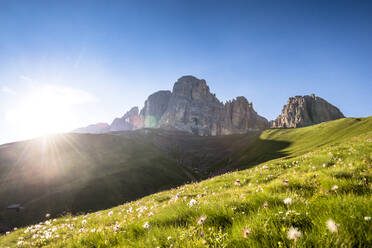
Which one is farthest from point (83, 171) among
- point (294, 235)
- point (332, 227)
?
point (332, 227)

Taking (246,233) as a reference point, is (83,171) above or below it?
below

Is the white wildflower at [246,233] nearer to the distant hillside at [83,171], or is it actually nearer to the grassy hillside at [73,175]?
the distant hillside at [83,171]

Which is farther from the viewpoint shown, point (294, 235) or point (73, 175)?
point (73, 175)

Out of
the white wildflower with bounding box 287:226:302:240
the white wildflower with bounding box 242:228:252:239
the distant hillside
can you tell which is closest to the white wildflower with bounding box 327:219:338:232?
the white wildflower with bounding box 287:226:302:240

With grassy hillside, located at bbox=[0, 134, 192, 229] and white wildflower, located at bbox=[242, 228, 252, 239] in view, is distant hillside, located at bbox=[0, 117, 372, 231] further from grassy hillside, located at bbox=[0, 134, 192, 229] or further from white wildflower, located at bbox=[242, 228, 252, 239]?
white wildflower, located at bbox=[242, 228, 252, 239]

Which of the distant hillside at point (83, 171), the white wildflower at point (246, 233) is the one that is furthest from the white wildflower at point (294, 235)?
the distant hillside at point (83, 171)

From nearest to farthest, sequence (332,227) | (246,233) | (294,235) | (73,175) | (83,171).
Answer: (332,227), (294,235), (246,233), (73,175), (83,171)

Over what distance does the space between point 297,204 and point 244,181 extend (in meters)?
7.64

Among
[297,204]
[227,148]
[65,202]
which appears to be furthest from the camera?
[227,148]

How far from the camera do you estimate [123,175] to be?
77250 mm

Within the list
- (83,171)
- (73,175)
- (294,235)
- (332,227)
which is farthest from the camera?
(83,171)

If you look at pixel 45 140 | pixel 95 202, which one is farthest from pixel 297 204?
pixel 45 140

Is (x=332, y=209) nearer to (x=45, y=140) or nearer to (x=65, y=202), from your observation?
(x=65, y=202)

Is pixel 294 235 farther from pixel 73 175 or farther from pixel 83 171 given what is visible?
pixel 83 171
